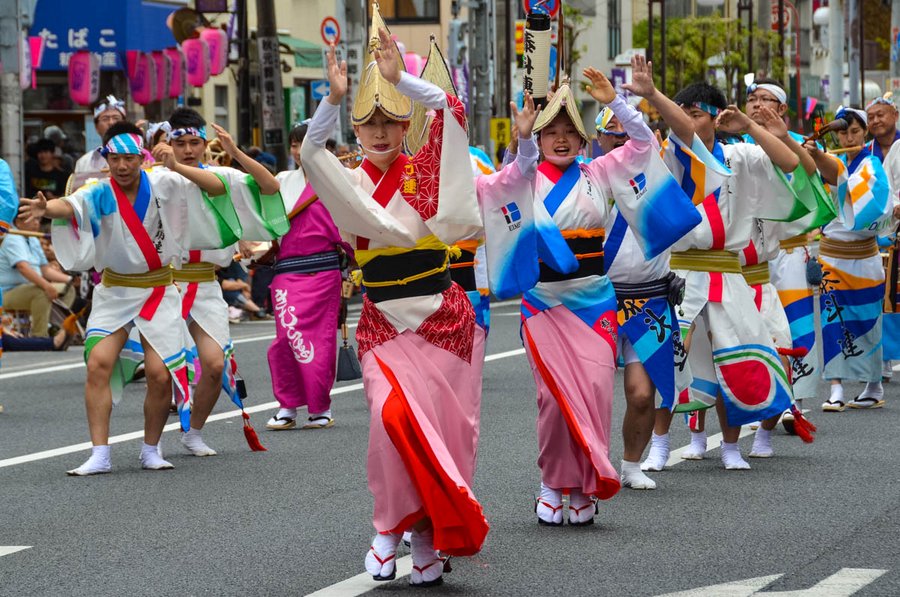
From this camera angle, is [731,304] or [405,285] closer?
[405,285]

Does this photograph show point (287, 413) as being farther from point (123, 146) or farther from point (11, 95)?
point (11, 95)

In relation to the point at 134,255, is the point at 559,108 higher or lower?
higher

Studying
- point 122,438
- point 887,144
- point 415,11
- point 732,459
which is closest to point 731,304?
point 732,459

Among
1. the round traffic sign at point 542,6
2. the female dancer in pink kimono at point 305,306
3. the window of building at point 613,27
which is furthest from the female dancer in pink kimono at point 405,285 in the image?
the window of building at point 613,27

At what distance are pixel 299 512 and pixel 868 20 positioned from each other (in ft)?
241

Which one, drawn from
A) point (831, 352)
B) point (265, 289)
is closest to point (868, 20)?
point (265, 289)

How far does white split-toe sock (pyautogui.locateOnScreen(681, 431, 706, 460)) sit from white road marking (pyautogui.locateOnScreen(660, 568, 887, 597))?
9.94 ft

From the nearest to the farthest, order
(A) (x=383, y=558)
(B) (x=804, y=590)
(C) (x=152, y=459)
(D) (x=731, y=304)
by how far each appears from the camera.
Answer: (B) (x=804, y=590)
(A) (x=383, y=558)
(D) (x=731, y=304)
(C) (x=152, y=459)

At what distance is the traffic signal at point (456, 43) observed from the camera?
108 feet

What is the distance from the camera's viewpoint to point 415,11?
5050 centimetres

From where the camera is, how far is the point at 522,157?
21.7ft

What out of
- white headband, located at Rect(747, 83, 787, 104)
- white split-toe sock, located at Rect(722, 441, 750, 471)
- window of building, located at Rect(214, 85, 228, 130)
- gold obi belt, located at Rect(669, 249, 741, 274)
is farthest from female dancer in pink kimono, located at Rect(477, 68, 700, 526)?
window of building, located at Rect(214, 85, 228, 130)

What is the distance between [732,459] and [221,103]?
95.0ft

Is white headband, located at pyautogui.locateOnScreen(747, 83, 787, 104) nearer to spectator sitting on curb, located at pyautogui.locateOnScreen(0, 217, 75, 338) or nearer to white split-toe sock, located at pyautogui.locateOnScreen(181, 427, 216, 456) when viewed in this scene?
white split-toe sock, located at pyautogui.locateOnScreen(181, 427, 216, 456)
